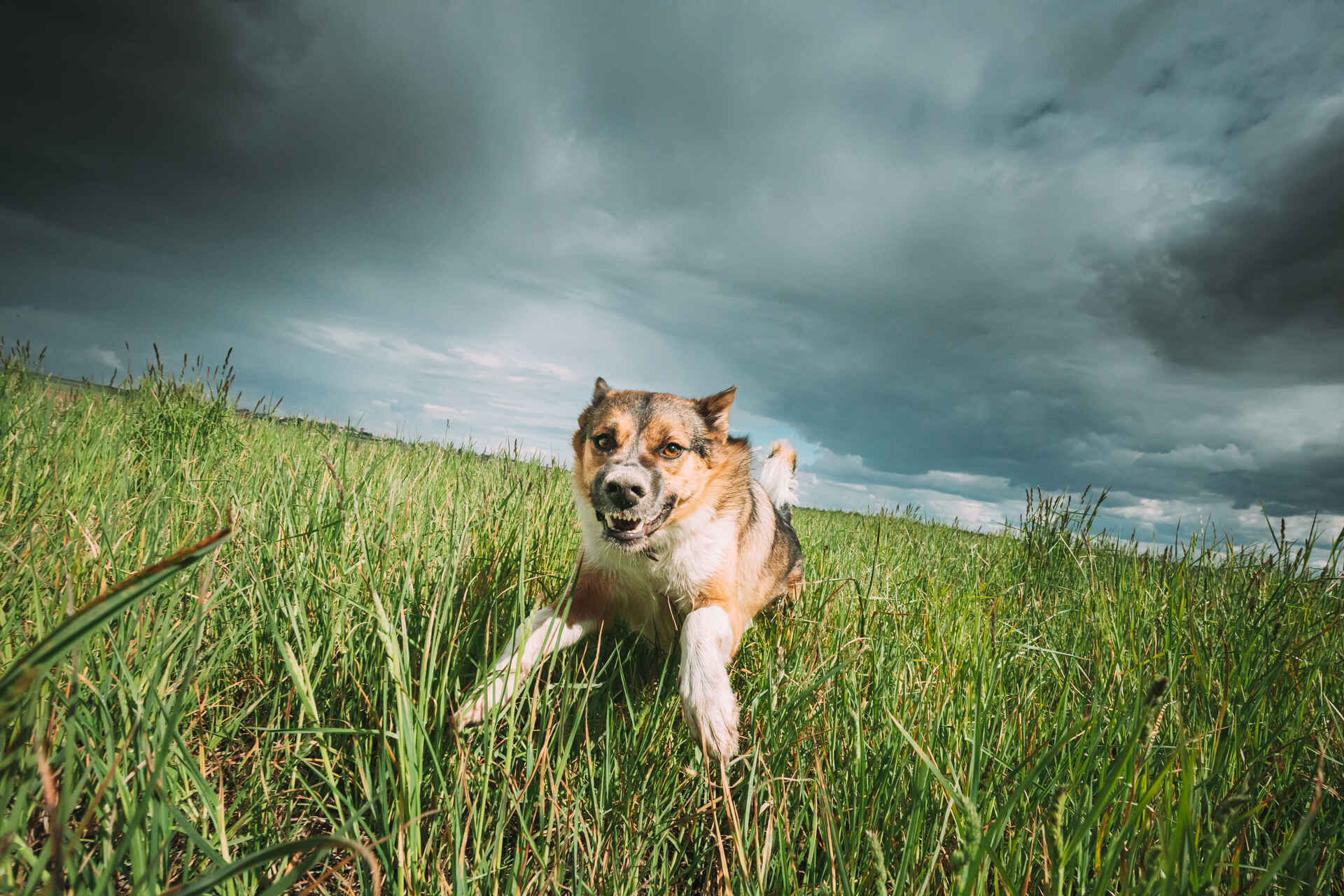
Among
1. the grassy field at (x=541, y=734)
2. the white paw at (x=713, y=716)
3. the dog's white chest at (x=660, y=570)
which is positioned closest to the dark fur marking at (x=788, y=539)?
the grassy field at (x=541, y=734)

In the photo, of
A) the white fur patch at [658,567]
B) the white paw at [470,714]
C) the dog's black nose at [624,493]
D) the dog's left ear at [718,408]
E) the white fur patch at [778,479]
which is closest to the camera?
the white paw at [470,714]

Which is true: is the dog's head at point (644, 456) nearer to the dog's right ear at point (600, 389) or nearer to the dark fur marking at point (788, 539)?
the dog's right ear at point (600, 389)

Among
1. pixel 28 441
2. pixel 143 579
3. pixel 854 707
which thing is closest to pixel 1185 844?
pixel 854 707

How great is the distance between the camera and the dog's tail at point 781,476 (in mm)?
6816

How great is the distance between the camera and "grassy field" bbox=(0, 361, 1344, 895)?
1141 millimetres

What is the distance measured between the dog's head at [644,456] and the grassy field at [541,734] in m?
0.50

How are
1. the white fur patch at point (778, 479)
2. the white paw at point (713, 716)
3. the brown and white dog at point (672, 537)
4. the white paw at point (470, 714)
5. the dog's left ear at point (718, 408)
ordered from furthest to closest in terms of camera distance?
1. the white fur patch at point (778, 479)
2. the dog's left ear at point (718, 408)
3. the brown and white dog at point (672, 537)
4. the white paw at point (713, 716)
5. the white paw at point (470, 714)

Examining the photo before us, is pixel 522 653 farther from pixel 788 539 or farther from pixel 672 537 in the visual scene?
pixel 788 539

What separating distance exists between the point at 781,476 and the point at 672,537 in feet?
13.0

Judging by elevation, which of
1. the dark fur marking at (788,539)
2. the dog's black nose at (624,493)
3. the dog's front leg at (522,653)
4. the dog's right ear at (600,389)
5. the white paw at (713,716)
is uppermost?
the dog's right ear at (600,389)

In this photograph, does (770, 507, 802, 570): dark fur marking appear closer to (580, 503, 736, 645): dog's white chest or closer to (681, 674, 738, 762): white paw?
(580, 503, 736, 645): dog's white chest

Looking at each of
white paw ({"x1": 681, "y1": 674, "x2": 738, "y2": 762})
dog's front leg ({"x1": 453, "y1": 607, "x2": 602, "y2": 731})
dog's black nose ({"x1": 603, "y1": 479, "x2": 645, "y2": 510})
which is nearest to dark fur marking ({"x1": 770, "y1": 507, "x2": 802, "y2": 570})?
dog's black nose ({"x1": 603, "y1": 479, "x2": 645, "y2": 510})

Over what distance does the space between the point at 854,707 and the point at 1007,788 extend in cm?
56

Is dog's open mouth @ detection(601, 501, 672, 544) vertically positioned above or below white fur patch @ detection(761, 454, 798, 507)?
below
